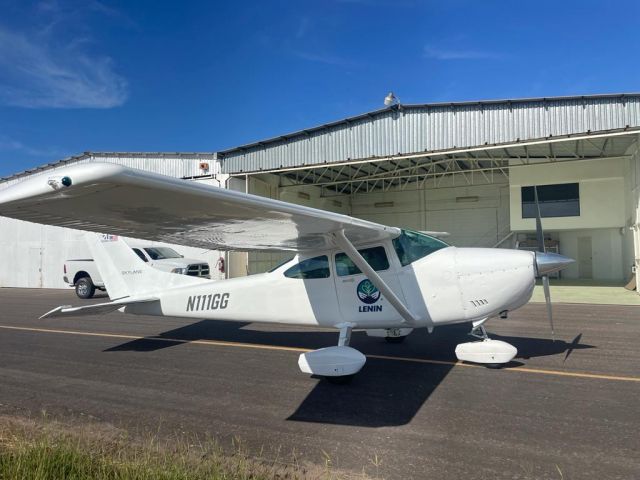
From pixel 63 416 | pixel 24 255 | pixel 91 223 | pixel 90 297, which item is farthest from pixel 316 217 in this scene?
pixel 24 255

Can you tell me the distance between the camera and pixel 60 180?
2557 millimetres

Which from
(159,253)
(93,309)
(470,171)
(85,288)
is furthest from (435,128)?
(85,288)

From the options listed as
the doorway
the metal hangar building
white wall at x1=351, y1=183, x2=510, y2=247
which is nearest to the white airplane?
the metal hangar building

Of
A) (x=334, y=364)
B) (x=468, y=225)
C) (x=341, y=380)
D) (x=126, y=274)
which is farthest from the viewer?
(x=468, y=225)

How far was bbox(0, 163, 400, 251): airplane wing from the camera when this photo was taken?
2.68m

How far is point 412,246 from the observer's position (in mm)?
6023

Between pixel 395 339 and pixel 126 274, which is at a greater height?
pixel 126 274

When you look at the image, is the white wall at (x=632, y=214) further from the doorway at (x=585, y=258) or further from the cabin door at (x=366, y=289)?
the cabin door at (x=366, y=289)

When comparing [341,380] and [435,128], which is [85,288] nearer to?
[341,380]

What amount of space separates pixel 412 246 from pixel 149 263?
11.9 m

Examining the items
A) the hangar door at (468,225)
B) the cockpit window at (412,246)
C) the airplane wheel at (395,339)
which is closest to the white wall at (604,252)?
the hangar door at (468,225)

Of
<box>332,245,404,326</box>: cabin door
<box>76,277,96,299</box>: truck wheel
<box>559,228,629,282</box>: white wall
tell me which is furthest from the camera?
<box>559,228,629,282</box>: white wall

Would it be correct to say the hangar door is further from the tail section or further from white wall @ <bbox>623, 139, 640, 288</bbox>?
the tail section

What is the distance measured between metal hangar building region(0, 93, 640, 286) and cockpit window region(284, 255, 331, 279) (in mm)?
13212
